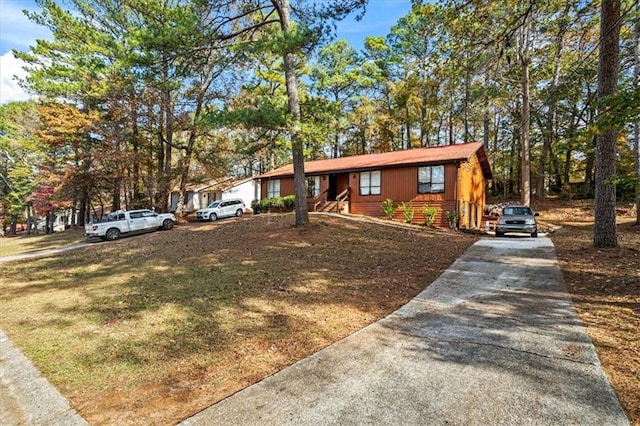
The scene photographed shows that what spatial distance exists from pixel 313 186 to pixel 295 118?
37.6 ft

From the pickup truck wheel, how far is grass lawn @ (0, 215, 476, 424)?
5955 millimetres

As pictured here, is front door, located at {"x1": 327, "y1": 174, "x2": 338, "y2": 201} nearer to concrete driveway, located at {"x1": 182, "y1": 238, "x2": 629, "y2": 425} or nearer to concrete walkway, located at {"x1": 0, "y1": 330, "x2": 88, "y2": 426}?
concrete driveway, located at {"x1": 182, "y1": 238, "x2": 629, "y2": 425}

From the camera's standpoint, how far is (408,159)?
19062 millimetres

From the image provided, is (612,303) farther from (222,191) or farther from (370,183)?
(222,191)

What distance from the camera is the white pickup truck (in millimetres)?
16859

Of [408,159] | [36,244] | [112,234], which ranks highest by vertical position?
[408,159]

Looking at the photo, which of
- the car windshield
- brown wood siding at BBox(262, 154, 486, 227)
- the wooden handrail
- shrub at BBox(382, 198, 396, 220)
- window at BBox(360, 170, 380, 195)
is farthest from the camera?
the wooden handrail

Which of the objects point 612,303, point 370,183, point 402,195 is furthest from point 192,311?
point 370,183

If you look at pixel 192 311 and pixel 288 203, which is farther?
pixel 288 203

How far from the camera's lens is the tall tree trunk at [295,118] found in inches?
444

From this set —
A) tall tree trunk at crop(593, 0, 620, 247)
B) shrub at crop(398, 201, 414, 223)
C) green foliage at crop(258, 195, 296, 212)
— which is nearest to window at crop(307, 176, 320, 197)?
green foliage at crop(258, 195, 296, 212)

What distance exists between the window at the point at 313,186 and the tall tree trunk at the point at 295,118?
988 cm

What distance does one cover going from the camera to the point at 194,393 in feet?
10.4

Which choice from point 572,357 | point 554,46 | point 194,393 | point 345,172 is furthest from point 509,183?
point 194,393
